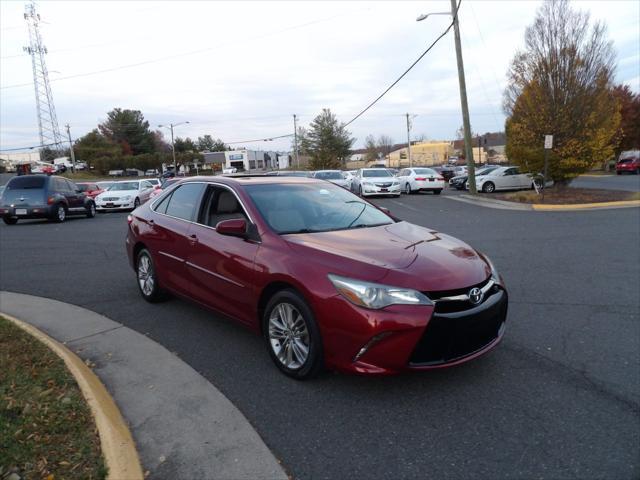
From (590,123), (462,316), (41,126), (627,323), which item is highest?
(41,126)

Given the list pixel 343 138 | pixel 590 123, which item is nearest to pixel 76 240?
pixel 590 123

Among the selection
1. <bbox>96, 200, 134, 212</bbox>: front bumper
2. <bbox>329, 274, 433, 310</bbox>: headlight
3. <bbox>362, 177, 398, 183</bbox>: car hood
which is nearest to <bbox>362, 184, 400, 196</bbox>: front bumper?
<bbox>362, 177, 398, 183</bbox>: car hood

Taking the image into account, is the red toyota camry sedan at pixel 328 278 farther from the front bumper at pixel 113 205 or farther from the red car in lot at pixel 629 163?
the red car in lot at pixel 629 163

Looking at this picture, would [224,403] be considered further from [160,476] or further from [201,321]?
[201,321]

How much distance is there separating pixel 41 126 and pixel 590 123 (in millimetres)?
75947

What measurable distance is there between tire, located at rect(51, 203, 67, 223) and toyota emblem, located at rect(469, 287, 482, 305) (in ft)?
53.7

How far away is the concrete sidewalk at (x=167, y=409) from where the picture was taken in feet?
8.73

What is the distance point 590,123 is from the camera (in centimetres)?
1830

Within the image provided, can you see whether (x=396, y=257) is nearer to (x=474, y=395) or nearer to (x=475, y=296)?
(x=475, y=296)

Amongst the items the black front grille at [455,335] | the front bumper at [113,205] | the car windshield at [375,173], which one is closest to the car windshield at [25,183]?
the front bumper at [113,205]

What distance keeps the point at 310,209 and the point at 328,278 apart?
1.35 metres

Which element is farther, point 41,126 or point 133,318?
point 41,126

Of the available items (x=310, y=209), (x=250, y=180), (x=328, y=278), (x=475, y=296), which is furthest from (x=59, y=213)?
(x=475, y=296)

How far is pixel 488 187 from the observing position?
2506 centimetres
